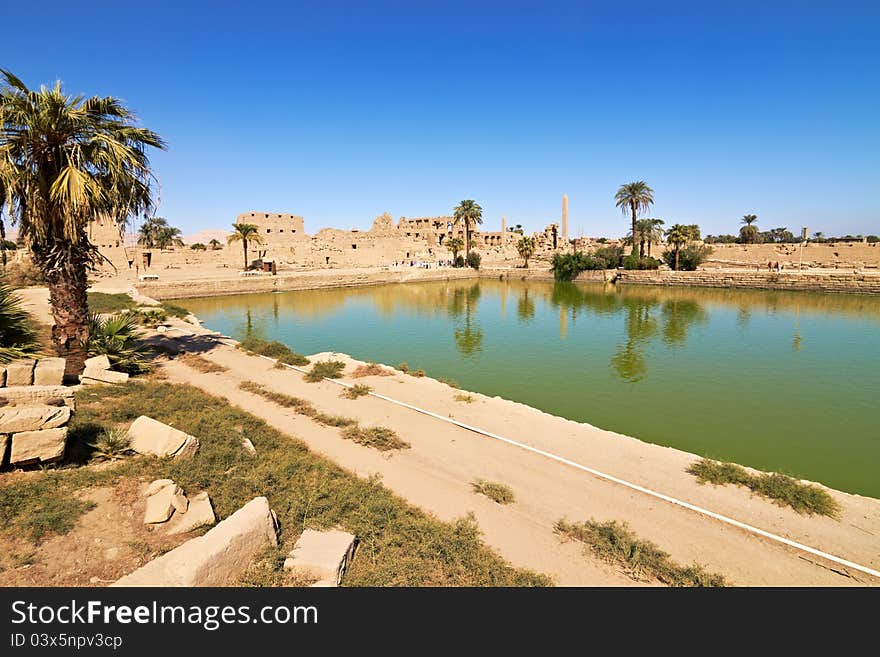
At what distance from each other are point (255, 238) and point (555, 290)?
3375 centimetres

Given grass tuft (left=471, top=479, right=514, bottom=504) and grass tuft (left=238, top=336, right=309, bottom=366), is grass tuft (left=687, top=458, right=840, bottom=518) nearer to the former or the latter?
grass tuft (left=471, top=479, right=514, bottom=504)

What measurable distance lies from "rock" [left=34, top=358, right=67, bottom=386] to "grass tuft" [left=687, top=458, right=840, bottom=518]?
10.7 m

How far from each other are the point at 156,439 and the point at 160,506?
1735 mm

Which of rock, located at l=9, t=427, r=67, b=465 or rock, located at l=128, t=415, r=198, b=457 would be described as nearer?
rock, located at l=9, t=427, r=67, b=465

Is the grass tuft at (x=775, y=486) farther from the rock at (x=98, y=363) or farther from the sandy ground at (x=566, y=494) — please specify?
the rock at (x=98, y=363)

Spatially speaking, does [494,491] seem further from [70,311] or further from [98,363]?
[70,311]

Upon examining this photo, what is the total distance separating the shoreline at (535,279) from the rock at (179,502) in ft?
97.8

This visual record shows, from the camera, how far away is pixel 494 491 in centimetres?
586

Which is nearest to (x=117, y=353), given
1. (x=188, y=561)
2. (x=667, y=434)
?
(x=188, y=561)

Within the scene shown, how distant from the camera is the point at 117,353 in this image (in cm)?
1080

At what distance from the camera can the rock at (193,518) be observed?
14.6 feet

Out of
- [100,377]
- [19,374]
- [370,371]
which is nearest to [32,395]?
[19,374]

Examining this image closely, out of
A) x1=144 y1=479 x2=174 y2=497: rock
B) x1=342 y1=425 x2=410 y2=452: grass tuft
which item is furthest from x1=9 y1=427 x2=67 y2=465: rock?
x1=342 y1=425 x2=410 y2=452: grass tuft

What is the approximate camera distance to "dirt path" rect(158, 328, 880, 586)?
4.58m
